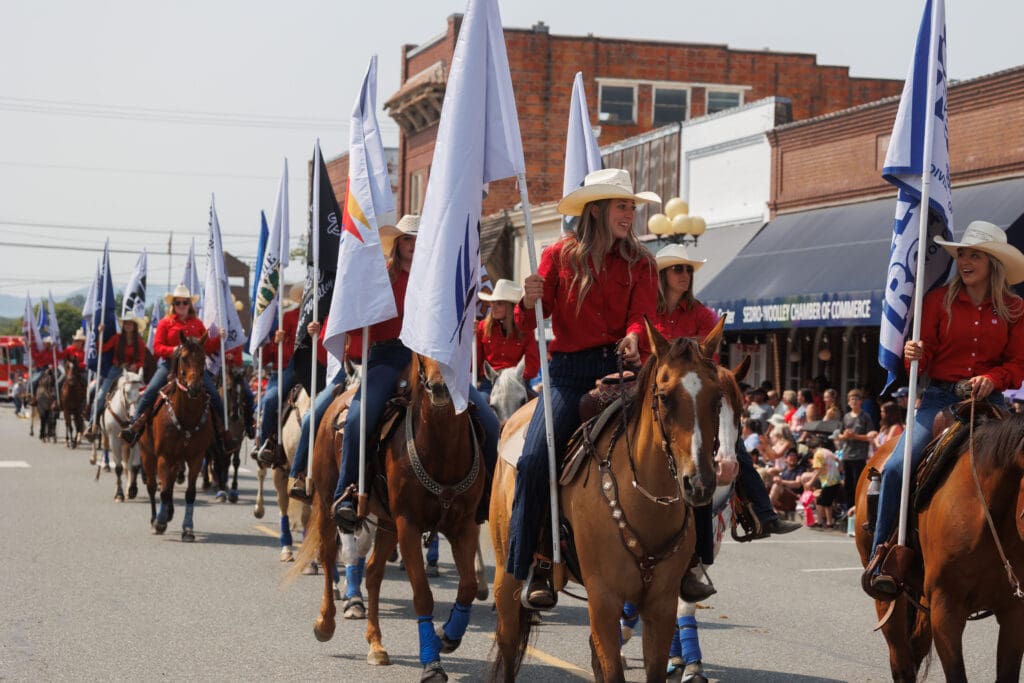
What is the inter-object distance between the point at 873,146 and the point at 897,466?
824 inches

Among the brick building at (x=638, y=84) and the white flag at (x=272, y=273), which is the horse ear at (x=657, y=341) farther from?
the brick building at (x=638, y=84)

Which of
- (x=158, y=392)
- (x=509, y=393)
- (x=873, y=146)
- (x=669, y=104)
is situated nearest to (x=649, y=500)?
(x=509, y=393)

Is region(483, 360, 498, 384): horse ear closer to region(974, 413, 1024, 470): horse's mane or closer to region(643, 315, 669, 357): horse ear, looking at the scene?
region(974, 413, 1024, 470): horse's mane

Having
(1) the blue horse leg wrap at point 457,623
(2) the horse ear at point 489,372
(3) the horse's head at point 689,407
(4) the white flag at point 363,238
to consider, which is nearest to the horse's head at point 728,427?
(3) the horse's head at point 689,407

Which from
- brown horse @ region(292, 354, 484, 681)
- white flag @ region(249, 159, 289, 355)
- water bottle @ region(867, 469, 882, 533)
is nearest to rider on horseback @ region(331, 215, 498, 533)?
brown horse @ region(292, 354, 484, 681)

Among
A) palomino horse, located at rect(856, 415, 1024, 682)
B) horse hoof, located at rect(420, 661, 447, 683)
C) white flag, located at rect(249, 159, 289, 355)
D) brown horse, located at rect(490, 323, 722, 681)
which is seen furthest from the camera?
white flag, located at rect(249, 159, 289, 355)

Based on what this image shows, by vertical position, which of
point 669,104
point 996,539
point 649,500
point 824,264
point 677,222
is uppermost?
point 669,104

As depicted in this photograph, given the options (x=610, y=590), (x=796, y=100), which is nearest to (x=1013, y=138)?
(x=610, y=590)

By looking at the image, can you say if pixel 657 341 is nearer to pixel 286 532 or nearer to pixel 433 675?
pixel 433 675

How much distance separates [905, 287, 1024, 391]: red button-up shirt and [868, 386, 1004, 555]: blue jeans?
14 cm

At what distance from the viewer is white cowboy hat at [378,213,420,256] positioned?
1083 centimetres

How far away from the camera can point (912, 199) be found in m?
8.66

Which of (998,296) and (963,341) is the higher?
(998,296)

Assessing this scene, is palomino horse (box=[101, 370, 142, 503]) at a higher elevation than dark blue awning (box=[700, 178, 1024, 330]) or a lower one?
lower
